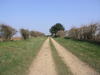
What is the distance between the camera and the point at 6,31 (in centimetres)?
3178

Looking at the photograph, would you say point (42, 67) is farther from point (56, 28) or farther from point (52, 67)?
point (56, 28)

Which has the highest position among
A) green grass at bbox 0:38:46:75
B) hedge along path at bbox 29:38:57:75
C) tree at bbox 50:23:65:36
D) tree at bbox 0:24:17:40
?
tree at bbox 50:23:65:36

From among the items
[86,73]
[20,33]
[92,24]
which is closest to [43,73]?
[86,73]

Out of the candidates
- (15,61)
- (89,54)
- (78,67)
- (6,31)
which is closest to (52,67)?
(78,67)

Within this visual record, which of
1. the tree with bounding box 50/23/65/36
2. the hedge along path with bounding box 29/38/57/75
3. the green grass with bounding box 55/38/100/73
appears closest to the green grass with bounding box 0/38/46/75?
the hedge along path with bounding box 29/38/57/75

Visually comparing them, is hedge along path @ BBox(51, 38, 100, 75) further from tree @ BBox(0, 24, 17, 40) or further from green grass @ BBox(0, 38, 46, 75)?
tree @ BBox(0, 24, 17, 40)

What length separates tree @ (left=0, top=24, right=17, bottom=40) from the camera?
31069mm

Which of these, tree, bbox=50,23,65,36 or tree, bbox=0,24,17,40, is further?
tree, bbox=50,23,65,36

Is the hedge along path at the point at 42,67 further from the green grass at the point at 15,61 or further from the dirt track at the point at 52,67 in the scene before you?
the green grass at the point at 15,61

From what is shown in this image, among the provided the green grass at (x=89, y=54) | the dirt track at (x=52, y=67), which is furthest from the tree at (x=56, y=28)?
the dirt track at (x=52, y=67)

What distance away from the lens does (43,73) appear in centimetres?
670

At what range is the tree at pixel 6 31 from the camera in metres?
31.1

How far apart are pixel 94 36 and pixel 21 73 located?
26.7 metres

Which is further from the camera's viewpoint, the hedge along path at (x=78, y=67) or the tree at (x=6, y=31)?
the tree at (x=6, y=31)
